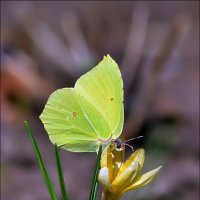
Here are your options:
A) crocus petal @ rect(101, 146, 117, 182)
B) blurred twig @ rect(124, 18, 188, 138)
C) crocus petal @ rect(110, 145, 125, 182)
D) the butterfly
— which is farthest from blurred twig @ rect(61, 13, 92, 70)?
crocus petal @ rect(101, 146, 117, 182)

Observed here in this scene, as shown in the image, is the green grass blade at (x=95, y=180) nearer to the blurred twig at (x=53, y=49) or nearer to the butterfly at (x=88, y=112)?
the butterfly at (x=88, y=112)

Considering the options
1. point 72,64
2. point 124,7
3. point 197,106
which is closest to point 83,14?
point 124,7

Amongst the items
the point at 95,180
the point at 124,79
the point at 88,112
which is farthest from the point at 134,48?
the point at 95,180

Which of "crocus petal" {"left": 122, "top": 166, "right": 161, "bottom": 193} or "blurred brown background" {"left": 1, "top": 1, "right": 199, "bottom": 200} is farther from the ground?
"crocus petal" {"left": 122, "top": 166, "right": 161, "bottom": 193}

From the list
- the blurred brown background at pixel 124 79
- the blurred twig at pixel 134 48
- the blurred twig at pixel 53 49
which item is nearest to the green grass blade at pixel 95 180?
the blurred brown background at pixel 124 79

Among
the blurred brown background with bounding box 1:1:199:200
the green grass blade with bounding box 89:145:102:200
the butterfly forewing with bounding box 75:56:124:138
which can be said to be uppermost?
the butterfly forewing with bounding box 75:56:124:138

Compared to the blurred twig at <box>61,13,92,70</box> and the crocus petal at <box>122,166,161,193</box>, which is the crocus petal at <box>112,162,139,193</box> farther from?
the blurred twig at <box>61,13,92,70</box>
